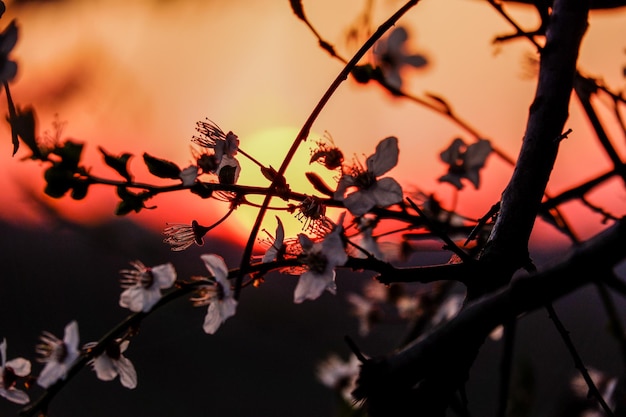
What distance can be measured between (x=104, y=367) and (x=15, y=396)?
11 centimetres

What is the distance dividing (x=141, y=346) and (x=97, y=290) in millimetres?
793

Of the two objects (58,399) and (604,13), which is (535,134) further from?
(58,399)

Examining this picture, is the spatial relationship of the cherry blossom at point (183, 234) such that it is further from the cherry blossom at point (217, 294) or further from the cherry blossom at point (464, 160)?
the cherry blossom at point (464, 160)

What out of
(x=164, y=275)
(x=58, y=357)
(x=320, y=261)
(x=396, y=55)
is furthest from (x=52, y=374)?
(x=396, y=55)

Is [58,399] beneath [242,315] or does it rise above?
beneath

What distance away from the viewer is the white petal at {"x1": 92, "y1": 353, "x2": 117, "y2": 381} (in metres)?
0.54

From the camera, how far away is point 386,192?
0.49m

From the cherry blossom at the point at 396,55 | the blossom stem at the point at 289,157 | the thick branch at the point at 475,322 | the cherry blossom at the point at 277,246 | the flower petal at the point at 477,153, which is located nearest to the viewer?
the thick branch at the point at 475,322

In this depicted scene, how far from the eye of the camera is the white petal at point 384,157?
0.50 meters

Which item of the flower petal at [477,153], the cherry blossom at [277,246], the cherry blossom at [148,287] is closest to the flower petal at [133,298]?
the cherry blossom at [148,287]

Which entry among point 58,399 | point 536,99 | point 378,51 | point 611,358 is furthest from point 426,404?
point 58,399

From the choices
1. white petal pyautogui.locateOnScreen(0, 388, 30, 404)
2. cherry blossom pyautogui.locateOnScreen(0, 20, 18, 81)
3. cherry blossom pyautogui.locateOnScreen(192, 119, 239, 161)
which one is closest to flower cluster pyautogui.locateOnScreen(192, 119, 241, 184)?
cherry blossom pyautogui.locateOnScreen(192, 119, 239, 161)

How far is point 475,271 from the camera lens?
405 mm

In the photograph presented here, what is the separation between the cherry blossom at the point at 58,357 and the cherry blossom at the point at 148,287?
0.07 meters
